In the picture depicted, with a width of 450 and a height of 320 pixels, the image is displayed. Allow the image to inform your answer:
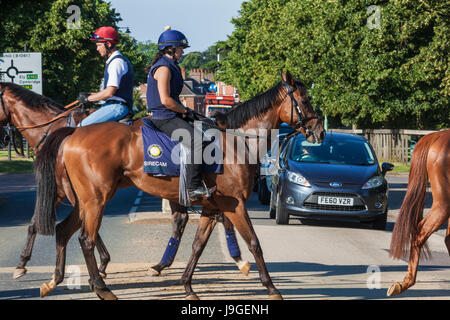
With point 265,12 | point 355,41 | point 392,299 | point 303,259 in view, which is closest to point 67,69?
point 355,41

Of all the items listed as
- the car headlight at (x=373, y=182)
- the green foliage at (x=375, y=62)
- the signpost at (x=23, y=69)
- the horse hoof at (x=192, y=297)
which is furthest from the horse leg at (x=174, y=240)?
the green foliage at (x=375, y=62)

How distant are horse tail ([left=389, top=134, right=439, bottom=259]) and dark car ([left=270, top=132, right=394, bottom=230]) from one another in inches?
202

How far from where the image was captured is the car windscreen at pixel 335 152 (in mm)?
14398

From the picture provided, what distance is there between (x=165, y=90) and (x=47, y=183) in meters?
1.62

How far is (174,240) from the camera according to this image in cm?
880

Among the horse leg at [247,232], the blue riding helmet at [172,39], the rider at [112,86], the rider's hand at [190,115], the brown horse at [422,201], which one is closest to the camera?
the horse leg at [247,232]

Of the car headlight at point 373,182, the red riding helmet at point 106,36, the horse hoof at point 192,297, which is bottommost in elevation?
the horse hoof at point 192,297

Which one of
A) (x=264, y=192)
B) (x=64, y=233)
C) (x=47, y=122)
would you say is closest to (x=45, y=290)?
(x=64, y=233)

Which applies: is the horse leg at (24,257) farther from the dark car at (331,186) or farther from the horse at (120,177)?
the dark car at (331,186)

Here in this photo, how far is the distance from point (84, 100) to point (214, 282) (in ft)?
8.44

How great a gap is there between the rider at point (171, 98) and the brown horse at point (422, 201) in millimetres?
2246

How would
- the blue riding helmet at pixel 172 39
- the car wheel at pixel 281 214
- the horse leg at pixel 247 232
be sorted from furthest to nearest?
the car wheel at pixel 281 214
the blue riding helmet at pixel 172 39
the horse leg at pixel 247 232

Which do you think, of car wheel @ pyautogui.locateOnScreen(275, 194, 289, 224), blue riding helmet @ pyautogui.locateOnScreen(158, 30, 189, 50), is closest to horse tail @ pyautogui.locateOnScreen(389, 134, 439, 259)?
blue riding helmet @ pyautogui.locateOnScreen(158, 30, 189, 50)

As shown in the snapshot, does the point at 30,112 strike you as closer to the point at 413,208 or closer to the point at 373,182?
the point at 413,208
